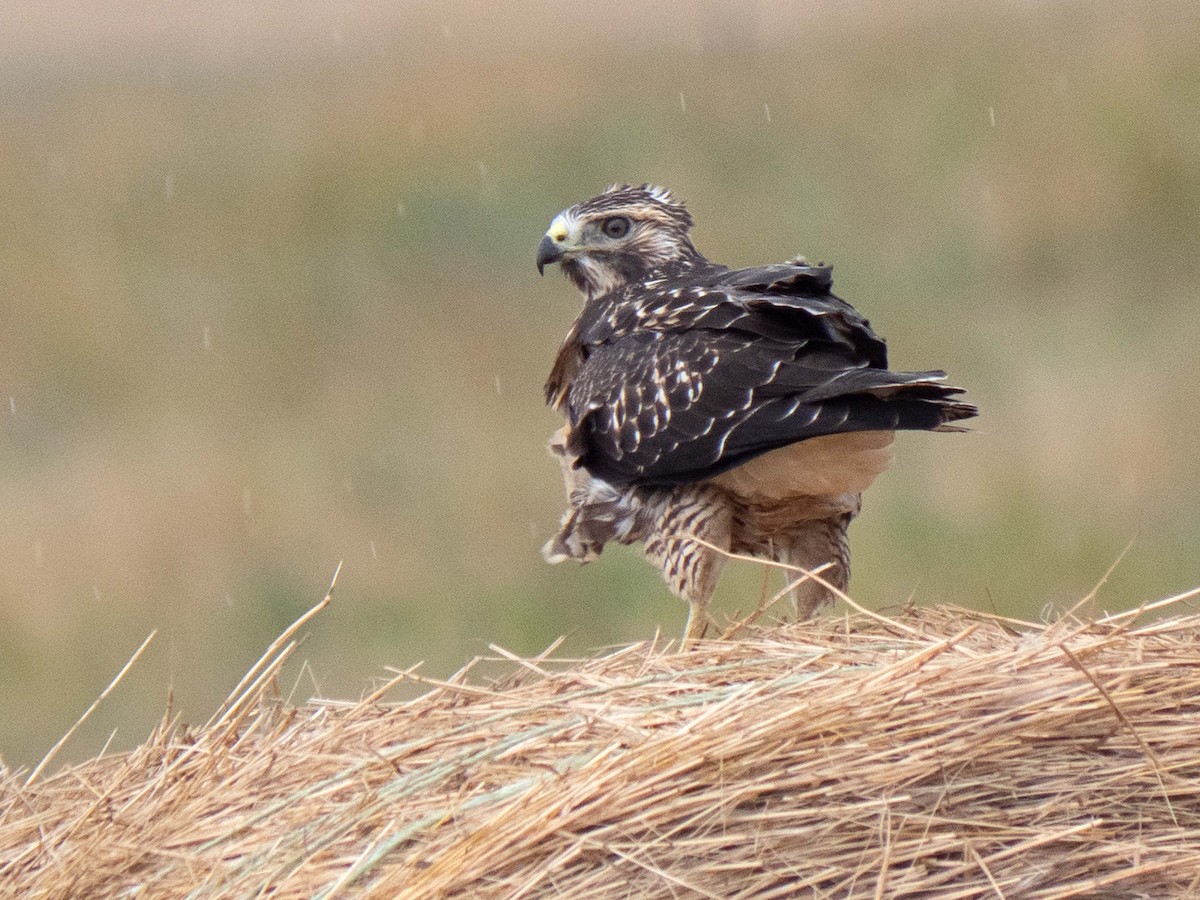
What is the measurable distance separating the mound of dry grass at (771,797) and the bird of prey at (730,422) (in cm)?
106

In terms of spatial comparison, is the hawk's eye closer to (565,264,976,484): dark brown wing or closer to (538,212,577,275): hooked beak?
(538,212,577,275): hooked beak

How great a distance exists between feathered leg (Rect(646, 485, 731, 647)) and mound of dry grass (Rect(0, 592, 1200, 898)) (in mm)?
1194

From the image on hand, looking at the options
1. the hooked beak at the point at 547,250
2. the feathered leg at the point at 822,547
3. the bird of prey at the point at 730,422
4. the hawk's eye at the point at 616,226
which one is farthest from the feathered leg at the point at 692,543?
the hawk's eye at the point at 616,226

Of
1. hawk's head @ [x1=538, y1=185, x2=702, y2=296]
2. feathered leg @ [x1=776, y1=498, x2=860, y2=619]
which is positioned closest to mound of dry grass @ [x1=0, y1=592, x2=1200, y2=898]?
feathered leg @ [x1=776, y1=498, x2=860, y2=619]

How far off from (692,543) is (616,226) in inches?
52.0

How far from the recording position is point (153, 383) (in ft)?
30.7

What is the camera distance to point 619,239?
5023 mm

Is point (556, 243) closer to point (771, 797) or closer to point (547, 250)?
point (547, 250)

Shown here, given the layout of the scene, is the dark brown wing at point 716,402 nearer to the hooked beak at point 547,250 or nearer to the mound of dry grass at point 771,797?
the hooked beak at point 547,250

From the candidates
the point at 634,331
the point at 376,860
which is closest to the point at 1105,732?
the point at 376,860

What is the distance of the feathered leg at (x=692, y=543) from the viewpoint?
4.05 m

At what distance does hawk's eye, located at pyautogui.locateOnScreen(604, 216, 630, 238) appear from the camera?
503cm

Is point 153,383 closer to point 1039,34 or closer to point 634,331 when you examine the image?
point 634,331

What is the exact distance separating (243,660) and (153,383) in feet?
7.25
